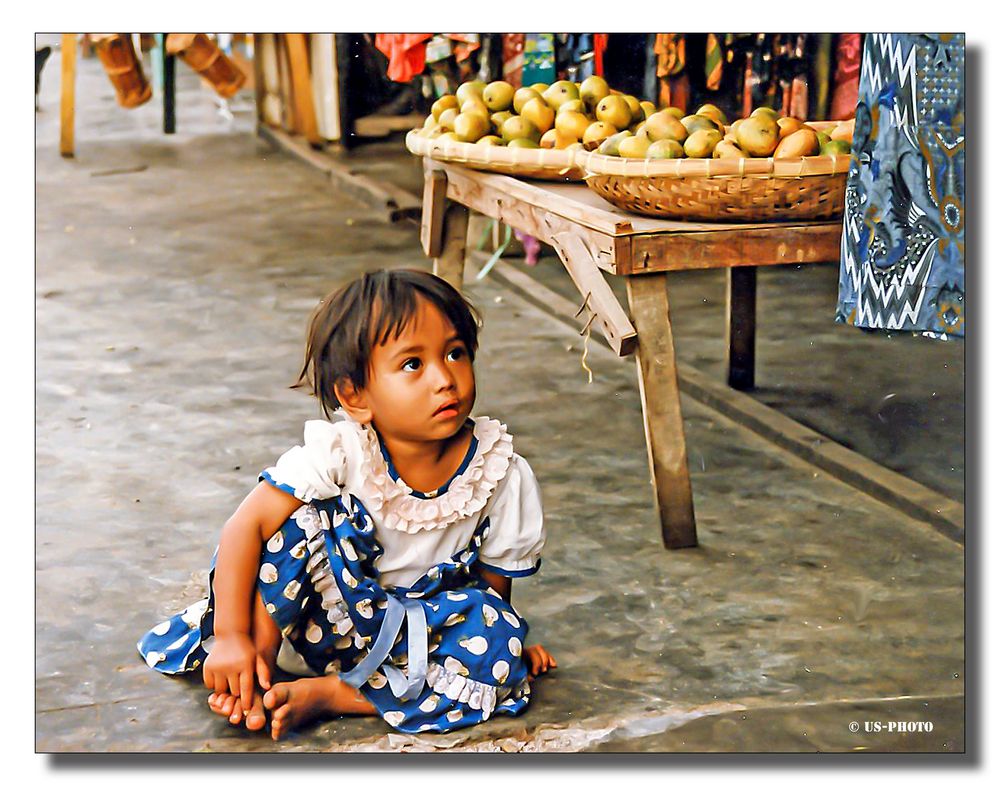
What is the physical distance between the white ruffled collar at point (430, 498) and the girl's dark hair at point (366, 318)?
0.33 ft

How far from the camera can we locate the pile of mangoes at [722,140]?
9.07ft

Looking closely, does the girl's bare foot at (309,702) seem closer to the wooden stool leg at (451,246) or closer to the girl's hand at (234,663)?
the girl's hand at (234,663)

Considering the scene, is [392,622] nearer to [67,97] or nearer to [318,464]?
[318,464]

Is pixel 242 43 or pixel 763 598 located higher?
pixel 242 43

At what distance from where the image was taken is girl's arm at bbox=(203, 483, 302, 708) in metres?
2.09

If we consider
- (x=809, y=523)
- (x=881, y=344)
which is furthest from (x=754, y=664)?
(x=881, y=344)

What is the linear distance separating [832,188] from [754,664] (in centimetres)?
94

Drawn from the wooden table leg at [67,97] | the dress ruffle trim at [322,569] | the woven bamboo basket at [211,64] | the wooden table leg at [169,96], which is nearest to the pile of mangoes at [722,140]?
the dress ruffle trim at [322,569]

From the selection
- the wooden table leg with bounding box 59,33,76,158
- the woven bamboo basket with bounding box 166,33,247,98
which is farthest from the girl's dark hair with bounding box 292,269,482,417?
the woven bamboo basket with bounding box 166,33,247,98

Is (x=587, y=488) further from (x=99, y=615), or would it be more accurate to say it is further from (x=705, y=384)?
(x=99, y=615)

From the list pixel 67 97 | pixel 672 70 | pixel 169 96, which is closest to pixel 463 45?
pixel 672 70

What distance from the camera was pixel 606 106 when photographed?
332 centimetres

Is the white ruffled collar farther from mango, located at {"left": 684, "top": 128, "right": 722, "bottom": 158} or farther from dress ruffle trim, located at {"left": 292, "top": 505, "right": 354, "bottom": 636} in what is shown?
mango, located at {"left": 684, "top": 128, "right": 722, "bottom": 158}

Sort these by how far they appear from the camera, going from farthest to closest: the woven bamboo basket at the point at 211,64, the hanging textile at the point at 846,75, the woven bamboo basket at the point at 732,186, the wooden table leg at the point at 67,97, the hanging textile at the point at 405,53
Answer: the woven bamboo basket at the point at 211,64 → the wooden table leg at the point at 67,97 → the hanging textile at the point at 405,53 → the hanging textile at the point at 846,75 → the woven bamboo basket at the point at 732,186
